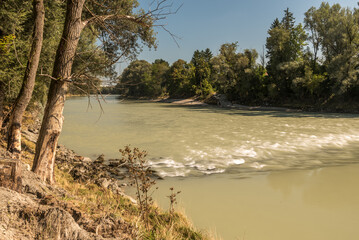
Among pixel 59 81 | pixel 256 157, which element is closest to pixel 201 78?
pixel 256 157

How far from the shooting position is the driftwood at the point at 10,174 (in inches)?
122

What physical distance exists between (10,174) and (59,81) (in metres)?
2.05

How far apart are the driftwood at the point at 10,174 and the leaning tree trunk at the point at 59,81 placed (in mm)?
1566

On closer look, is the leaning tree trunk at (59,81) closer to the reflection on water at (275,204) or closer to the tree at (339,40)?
the reflection on water at (275,204)

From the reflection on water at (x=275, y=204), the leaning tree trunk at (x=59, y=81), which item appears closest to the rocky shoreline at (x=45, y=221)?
the leaning tree trunk at (x=59, y=81)

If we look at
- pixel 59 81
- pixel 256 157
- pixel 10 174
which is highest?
pixel 59 81

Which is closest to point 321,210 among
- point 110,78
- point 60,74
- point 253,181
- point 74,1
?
point 253,181

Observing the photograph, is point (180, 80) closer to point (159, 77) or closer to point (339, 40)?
point (159, 77)

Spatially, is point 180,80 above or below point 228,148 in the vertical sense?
above

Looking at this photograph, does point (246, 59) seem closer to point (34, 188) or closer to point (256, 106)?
point (256, 106)

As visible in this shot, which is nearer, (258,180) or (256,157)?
(258,180)

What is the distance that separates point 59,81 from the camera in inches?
180

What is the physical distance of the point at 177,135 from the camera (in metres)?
18.6

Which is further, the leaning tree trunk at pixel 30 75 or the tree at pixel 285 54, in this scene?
the tree at pixel 285 54
